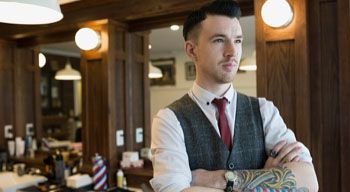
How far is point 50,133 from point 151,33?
1.73 m

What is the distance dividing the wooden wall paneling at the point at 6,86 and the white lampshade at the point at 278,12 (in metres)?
2.91

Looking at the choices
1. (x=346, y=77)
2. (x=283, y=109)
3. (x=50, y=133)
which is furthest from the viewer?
(x=50, y=133)

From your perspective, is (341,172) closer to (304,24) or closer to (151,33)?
(304,24)

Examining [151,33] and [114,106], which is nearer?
[114,106]

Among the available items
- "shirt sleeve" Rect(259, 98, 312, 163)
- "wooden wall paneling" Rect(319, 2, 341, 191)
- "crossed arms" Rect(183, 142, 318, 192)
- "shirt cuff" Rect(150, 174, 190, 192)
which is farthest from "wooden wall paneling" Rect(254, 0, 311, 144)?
"shirt cuff" Rect(150, 174, 190, 192)

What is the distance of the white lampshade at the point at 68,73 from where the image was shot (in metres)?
3.39

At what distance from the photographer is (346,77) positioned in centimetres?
192

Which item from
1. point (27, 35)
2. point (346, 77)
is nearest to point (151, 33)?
point (27, 35)

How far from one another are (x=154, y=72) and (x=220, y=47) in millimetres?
1828

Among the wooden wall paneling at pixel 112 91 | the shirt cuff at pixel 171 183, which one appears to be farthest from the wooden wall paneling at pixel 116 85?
the shirt cuff at pixel 171 183

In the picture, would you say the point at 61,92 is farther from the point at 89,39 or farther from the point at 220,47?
the point at 220,47

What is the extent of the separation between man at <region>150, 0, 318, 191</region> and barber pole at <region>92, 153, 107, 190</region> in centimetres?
152

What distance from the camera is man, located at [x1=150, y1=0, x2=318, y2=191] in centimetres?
121

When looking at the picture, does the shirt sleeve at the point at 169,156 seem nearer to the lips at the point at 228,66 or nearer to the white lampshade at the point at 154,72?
the lips at the point at 228,66
